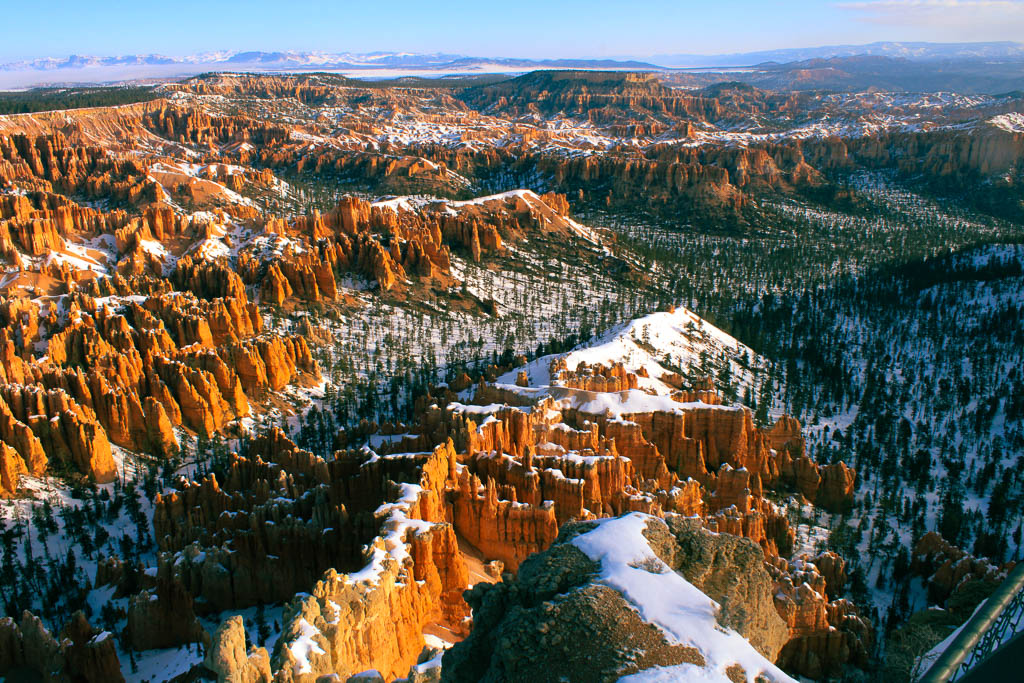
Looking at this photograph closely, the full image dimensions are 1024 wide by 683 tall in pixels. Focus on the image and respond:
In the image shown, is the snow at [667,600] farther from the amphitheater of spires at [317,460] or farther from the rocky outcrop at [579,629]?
the amphitheater of spires at [317,460]

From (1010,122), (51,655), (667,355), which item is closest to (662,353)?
(667,355)

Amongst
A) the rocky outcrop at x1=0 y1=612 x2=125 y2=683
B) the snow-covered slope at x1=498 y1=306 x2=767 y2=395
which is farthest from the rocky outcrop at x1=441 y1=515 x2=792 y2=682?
the snow-covered slope at x1=498 y1=306 x2=767 y2=395

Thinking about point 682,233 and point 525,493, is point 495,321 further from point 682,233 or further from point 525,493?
point 682,233

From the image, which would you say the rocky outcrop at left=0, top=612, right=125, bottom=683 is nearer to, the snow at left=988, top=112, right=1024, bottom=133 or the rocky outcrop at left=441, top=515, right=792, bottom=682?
the rocky outcrop at left=441, top=515, right=792, bottom=682

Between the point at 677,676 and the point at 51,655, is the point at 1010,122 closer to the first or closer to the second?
the point at 677,676

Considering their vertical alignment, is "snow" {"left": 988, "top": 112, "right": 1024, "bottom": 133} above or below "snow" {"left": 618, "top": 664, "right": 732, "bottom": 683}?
above

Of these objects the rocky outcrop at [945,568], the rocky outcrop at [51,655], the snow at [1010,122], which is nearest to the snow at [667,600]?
the rocky outcrop at [51,655]
